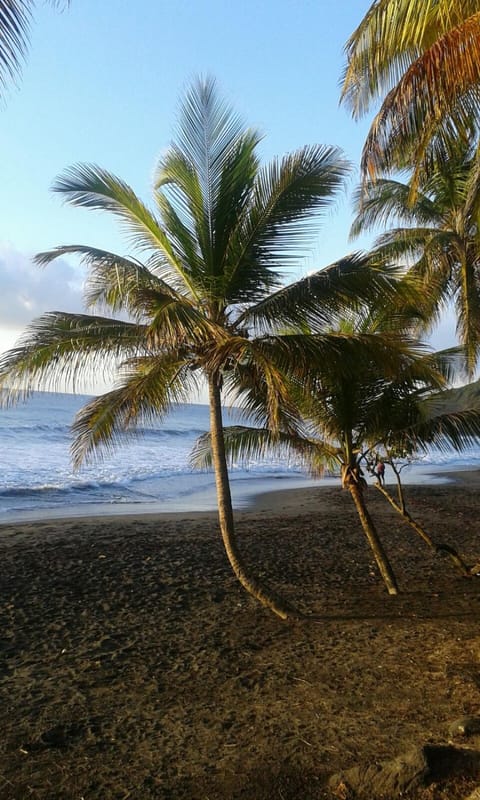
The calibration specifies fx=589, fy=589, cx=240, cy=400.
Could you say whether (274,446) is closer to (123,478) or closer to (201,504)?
(201,504)

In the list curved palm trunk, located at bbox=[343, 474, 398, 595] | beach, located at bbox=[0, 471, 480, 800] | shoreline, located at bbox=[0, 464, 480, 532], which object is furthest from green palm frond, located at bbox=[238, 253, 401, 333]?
shoreline, located at bbox=[0, 464, 480, 532]

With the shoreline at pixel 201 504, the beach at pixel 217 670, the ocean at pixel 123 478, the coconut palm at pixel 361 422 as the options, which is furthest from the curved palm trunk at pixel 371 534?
the shoreline at pixel 201 504

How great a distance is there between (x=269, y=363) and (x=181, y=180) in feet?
7.84

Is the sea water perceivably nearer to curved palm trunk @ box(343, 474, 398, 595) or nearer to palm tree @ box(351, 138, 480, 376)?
curved palm trunk @ box(343, 474, 398, 595)

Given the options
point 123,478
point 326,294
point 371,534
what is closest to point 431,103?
point 326,294

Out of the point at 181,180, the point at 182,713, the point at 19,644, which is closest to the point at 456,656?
the point at 182,713

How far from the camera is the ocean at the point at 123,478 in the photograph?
1833 centimetres

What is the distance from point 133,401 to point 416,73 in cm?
418

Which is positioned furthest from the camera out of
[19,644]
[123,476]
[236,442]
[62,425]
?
[62,425]

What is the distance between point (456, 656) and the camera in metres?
5.75

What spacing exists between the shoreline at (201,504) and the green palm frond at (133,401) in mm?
6577

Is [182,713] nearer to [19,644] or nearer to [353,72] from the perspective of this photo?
[19,644]

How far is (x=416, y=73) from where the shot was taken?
4.70 m

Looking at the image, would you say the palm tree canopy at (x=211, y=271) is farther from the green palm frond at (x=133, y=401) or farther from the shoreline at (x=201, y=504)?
the shoreline at (x=201, y=504)
